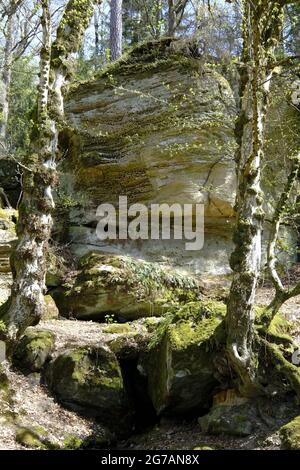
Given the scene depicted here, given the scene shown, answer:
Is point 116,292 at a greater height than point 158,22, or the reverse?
point 158,22

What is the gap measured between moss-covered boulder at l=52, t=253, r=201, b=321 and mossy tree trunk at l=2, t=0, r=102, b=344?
11.1ft

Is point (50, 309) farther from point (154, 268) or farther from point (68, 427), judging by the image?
point (68, 427)

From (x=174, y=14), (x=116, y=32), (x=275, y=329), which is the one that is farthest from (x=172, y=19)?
(x=275, y=329)

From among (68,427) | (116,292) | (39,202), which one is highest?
(39,202)

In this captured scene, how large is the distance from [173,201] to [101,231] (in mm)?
2252

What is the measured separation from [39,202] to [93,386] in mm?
3084

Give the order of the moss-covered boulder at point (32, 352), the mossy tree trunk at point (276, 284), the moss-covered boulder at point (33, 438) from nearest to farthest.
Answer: the moss-covered boulder at point (33, 438), the mossy tree trunk at point (276, 284), the moss-covered boulder at point (32, 352)

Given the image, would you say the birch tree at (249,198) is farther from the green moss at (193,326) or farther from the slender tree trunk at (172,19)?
the slender tree trunk at (172,19)

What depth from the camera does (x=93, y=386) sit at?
7719 millimetres

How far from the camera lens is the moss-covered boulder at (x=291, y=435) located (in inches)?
221

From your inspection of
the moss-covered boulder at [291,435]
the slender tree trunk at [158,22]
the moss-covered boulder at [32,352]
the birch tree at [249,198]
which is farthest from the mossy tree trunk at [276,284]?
the slender tree trunk at [158,22]

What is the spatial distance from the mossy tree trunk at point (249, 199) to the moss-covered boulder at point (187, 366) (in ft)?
1.56

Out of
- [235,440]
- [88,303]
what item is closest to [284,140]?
[88,303]

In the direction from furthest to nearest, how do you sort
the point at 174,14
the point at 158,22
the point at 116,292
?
the point at 174,14, the point at 158,22, the point at 116,292
